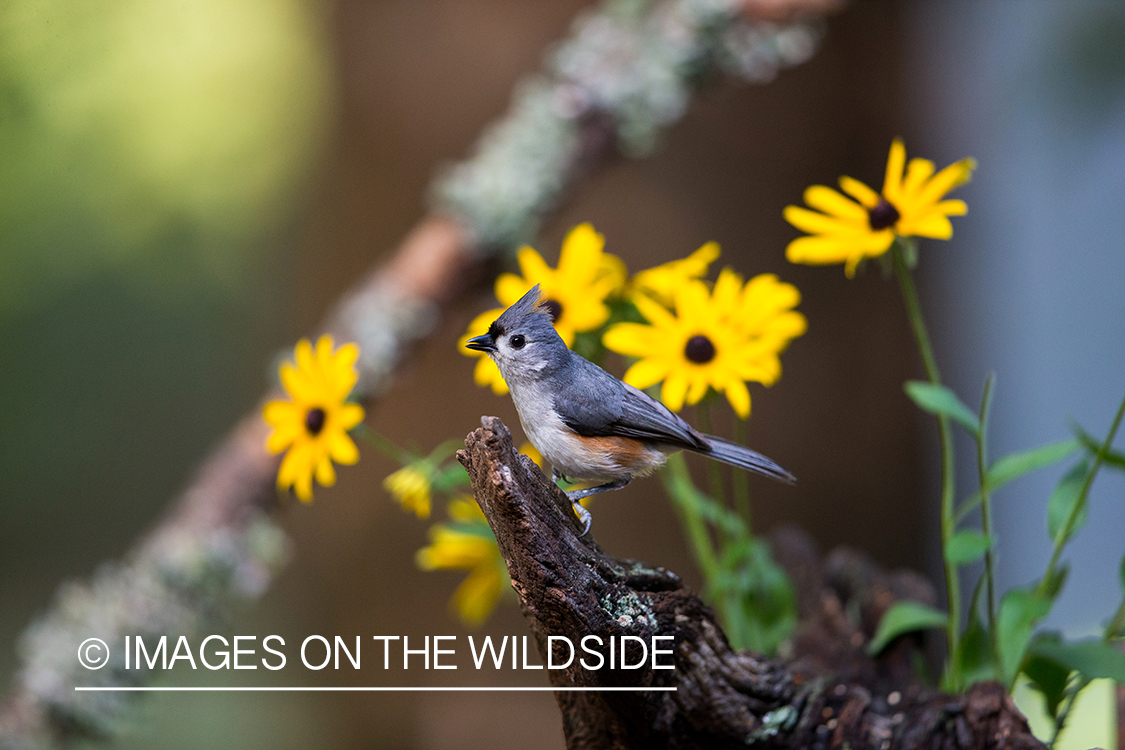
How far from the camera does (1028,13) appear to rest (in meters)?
1.25

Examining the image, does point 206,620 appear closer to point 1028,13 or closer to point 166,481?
point 166,481

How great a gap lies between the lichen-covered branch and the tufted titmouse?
640 mm

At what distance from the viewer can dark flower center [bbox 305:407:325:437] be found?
1.78 feet

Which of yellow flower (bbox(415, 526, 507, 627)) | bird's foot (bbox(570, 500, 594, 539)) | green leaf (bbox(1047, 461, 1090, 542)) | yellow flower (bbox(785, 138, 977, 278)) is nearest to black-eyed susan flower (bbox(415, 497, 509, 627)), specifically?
yellow flower (bbox(415, 526, 507, 627))

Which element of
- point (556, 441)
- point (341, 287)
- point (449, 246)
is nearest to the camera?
point (556, 441)

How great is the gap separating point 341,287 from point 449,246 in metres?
0.30

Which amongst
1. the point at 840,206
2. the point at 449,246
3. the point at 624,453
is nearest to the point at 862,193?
the point at 840,206

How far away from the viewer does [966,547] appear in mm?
539

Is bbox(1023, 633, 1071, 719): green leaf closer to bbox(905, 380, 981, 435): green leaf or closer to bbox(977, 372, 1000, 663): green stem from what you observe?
bbox(977, 372, 1000, 663): green stem

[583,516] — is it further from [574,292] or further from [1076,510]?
[1076,510]

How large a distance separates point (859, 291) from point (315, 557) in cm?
102

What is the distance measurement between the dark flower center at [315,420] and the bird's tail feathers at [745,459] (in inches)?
10.8

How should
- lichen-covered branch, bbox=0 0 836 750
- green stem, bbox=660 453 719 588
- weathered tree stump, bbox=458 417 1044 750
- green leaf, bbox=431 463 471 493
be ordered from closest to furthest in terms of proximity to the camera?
weathered tree stump, bbox=458 417 1044 750 < green leaf, bbox=431 463 471 493 < green stem, bbox=660 453 719 588 < lichen-covered branch, bbox=0 0 836 750

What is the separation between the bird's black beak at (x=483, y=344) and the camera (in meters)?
0.49
